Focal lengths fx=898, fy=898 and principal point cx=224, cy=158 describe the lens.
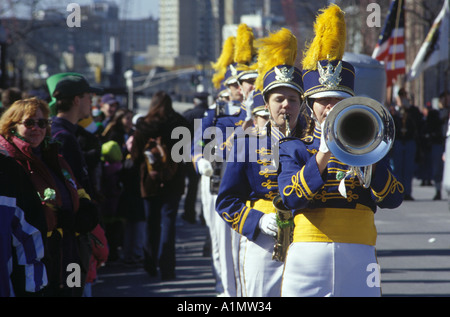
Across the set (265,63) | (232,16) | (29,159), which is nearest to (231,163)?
(265,63)

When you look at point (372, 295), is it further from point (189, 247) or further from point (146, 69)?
point (146, 69)

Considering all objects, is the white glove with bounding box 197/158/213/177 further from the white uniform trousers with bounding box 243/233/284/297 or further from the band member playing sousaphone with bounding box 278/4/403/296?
the band member playing sousaphone with bounding box 278/4/403/296

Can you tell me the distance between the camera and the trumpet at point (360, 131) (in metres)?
4.00

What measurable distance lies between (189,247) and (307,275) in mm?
7675

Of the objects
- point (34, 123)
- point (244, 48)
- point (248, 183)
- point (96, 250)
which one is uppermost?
point (244, 48)

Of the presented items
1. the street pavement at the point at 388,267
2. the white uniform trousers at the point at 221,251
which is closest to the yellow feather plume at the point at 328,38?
the white uniform trousers at the point at 221,251

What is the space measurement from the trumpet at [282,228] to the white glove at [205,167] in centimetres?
355

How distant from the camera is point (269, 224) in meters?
5.26

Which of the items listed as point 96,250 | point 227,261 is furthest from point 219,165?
point 96,250

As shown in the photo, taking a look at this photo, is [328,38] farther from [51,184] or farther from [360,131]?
[51,184]

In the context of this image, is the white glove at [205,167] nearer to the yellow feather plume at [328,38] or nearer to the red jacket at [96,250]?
the red jacket at [96,250]

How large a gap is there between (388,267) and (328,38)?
5.54 m

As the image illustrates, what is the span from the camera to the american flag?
16.1m

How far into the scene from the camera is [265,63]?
19.6 feet
